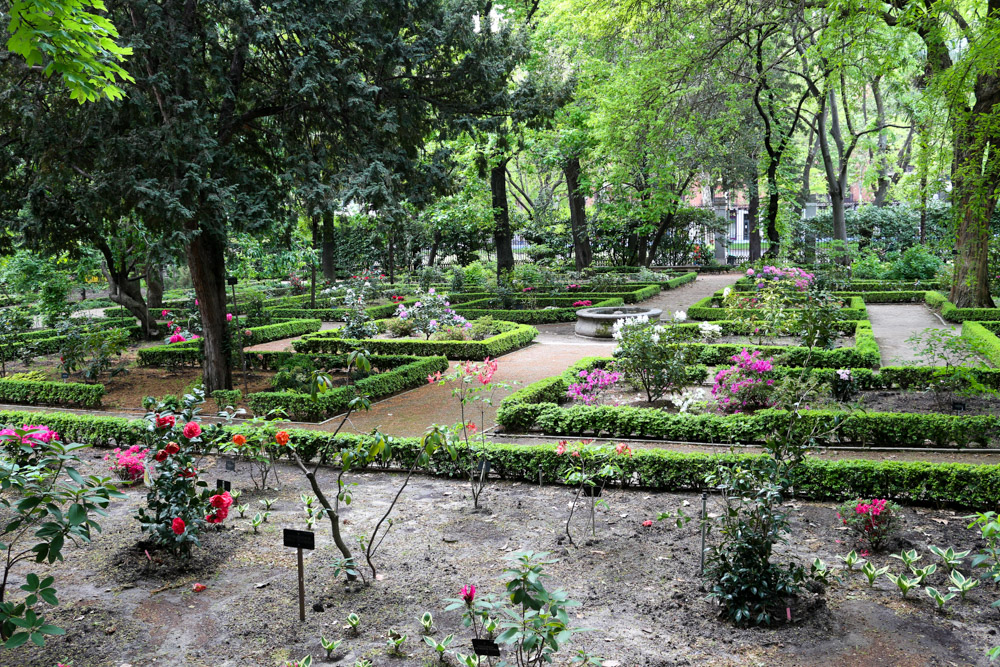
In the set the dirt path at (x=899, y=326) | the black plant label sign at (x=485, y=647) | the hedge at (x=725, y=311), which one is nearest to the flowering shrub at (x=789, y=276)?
the hedge at (x=725, y=311)

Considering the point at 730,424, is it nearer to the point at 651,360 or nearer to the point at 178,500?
the point at 651,360

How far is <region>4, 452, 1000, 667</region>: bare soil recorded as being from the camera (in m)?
3.54

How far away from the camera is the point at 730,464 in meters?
5.18

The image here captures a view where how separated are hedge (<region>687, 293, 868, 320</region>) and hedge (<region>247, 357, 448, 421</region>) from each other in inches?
273

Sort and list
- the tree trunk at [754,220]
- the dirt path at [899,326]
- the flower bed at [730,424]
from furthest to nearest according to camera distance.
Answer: the tree trunk at [754,220], the dirt path at [899,326], the flower bed at [730,424]

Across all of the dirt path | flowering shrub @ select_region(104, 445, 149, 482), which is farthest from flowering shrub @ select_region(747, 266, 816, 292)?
flowering shrub @ select_region(104, 445, 149, 482)

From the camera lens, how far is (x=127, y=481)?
6086mm

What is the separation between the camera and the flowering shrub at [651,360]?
871 cm

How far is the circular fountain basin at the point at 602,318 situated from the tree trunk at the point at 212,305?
7.86m

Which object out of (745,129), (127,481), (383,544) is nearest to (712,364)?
(383,544)

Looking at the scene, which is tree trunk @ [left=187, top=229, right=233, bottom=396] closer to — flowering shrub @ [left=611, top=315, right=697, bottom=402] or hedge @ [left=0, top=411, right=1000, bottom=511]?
hedge @ [left=0, top=411, right=1000, bottom=511]

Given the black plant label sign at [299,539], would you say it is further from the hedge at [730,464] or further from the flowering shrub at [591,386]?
the flowering shrub at [591,386]

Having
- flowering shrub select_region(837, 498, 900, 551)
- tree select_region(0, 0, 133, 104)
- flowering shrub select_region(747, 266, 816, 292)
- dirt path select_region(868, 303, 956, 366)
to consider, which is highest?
tree select_region(0, 0, 133, 104)

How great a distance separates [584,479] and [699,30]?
1293 centimetres
